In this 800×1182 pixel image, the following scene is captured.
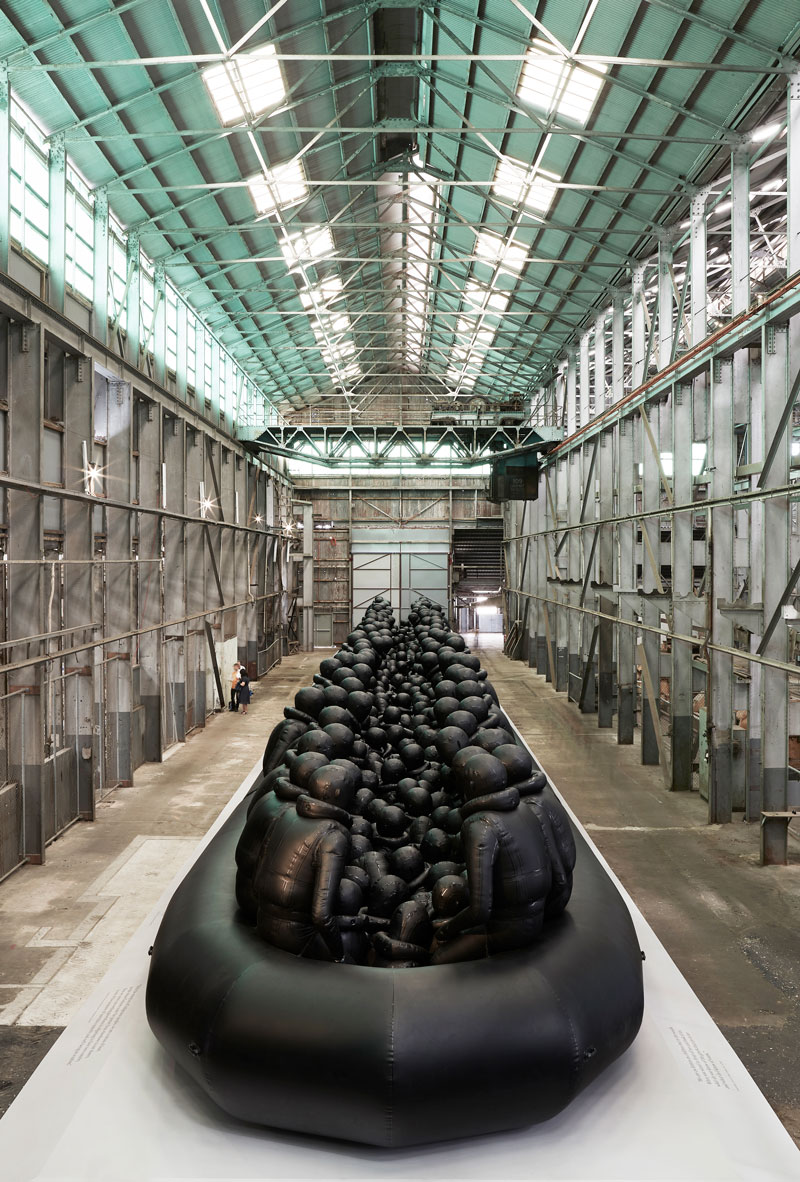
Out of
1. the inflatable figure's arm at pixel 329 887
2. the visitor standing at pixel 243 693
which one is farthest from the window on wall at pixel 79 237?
the visitor standing at pixel 243 693

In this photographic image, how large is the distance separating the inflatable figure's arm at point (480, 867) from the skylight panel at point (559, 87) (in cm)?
1048

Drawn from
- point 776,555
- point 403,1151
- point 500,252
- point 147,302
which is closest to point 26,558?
point 147,302

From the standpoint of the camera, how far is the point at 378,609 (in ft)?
61.7

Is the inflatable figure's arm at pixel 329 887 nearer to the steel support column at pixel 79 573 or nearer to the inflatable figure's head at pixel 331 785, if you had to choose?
the inflatable figure's head at pixel 331 785

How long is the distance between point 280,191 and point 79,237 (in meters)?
4.69

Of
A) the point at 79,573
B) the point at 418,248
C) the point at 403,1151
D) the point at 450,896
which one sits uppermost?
the point at 418,248

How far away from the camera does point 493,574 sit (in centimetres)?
3338

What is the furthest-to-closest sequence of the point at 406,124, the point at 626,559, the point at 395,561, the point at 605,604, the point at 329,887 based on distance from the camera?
1. the point at 395,561
2. the point at 605,604
3. the point at 626,559
4. the point at 406,124
5. the point at 329,887

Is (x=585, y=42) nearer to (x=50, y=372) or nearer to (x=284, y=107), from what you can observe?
(x=284, y=107)

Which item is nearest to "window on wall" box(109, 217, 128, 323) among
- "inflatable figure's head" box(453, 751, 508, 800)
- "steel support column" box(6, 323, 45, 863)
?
"steel support column" box(6, 323, 45, 863)

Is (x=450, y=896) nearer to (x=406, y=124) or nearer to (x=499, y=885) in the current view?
(x=499, y=885)

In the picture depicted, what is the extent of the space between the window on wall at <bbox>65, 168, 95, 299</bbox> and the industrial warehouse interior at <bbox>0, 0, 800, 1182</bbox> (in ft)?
0.37

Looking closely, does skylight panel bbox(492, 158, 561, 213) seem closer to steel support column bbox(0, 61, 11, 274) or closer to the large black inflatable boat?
steel support column bbox(0, 61, 11, 274)

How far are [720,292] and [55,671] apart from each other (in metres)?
16.9
